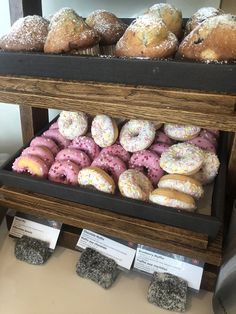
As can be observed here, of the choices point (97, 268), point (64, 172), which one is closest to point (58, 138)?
point (64, 172)

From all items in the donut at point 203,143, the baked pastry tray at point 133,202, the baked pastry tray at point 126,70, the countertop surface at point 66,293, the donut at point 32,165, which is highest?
the baked pastry tray at point 126,70

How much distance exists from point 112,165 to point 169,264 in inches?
10.8

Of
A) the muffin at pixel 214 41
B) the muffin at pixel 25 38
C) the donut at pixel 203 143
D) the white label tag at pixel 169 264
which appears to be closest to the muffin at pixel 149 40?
the muffin at pixel 214 41

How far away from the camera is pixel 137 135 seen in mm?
783

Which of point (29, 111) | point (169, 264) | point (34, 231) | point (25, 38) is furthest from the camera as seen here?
point (29, 111)

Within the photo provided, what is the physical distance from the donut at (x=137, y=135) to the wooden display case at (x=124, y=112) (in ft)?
0.57

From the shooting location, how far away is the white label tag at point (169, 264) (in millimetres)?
722

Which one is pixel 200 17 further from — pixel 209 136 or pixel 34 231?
pixel 34 231

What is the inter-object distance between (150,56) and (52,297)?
0.59 m

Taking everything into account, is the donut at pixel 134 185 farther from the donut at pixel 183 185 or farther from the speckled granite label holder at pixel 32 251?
the speckled granite label holder at pixel 32 251

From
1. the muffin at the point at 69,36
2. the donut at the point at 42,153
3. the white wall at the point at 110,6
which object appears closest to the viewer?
the muffin at the point at 69,36

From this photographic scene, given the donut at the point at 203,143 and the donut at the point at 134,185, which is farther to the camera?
the donut at the point at 203,143

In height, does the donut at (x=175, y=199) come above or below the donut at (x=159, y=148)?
below

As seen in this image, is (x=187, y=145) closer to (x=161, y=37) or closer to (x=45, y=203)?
(x=161, y=37)
